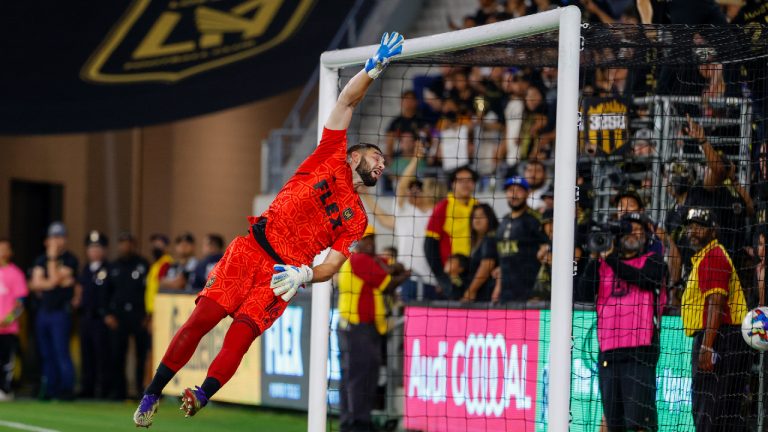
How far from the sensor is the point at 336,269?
23.9 ft

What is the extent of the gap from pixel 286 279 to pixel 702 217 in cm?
324

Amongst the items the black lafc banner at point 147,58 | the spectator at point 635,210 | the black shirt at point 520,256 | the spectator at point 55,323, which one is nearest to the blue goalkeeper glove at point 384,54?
the spectator at point 635,210

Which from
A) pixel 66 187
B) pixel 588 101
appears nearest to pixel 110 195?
pixel 66 187

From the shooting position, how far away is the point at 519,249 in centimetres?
1071

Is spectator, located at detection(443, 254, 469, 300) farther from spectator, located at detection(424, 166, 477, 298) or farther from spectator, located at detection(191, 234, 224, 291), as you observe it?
spectator, located at detection(191, 234, 224, 291)

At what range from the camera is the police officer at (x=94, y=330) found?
49.6ft

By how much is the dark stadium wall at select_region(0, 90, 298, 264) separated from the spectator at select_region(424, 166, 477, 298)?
1045 centimetres

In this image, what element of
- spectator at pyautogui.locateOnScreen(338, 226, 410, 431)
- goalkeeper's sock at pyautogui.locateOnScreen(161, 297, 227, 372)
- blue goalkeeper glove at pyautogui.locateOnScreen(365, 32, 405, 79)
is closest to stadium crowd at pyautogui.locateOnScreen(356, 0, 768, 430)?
spectator at pyautogui.locateOnScreen(338, 226, 410, 431)

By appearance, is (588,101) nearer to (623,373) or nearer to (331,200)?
(623,373)

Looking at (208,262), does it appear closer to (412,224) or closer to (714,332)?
(412,224)

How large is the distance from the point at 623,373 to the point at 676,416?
64 cm

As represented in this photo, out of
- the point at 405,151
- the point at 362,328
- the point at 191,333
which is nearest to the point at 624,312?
the point at 362,328

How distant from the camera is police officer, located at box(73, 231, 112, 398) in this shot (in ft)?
49.6

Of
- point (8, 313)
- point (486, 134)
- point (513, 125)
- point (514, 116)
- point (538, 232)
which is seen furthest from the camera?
point (8, 313)
